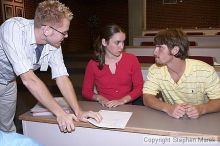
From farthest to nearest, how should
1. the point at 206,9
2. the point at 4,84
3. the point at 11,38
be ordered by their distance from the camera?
the point at 206,9 → the point at 4,84 → the point at 11,38

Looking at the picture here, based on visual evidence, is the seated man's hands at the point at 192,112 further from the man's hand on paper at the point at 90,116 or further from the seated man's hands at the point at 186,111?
the man's hand on paper at the point at 90,116

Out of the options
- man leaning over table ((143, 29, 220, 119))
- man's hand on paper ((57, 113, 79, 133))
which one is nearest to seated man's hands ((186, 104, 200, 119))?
man leaning over table ((143, 29, 220, 119))

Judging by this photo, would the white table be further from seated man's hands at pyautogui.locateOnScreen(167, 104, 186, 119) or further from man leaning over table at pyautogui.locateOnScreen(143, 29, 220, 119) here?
man leaning over table at pyautogui.locateOnScreen(143, 29, 220, 119)

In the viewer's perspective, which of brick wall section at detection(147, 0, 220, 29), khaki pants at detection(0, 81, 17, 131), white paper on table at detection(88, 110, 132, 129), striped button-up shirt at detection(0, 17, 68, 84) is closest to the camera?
white paper on table at detection(88, 110, 132, 129)

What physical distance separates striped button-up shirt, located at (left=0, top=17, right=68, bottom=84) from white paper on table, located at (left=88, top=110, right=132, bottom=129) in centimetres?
47

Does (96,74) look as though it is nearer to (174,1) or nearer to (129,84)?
(129,84)

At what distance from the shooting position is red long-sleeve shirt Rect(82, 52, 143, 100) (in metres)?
2.24

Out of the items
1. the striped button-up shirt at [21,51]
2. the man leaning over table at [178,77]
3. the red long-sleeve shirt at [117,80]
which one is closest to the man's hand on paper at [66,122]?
the striped button-up shirt at [21,51]

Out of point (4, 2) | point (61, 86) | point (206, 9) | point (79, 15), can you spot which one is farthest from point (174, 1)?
point (61, 86)

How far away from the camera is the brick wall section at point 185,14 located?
9555mm

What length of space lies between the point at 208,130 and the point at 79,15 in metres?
9.87

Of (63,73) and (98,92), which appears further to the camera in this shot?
(98,92)

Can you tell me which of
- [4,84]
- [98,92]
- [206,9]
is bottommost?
[98,92]

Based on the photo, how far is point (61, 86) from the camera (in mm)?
1800
